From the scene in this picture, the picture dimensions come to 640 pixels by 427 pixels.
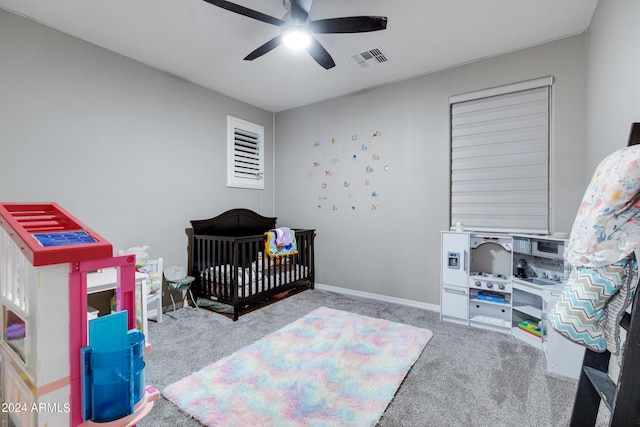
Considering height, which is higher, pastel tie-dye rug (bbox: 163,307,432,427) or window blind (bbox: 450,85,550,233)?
window blind (bbox: 450,85,550,233)

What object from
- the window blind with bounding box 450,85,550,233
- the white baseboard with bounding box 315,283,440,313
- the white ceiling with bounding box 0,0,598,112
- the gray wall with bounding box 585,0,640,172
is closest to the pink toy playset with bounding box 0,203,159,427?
the white ceiling with bounding box 0,0,598,112

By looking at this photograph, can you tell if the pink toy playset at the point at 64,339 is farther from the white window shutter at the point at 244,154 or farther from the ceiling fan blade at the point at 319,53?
the white window shutter at the point at 244,154

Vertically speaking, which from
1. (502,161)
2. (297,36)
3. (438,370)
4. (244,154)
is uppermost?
(297,36)

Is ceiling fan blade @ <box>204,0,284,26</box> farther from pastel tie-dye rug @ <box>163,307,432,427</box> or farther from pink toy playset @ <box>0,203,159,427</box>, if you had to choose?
pastel tie-dye rug @ <box>163,307,432,427</box>

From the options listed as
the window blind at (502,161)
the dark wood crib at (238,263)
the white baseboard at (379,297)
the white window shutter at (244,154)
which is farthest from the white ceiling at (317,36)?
the white baseboard at (379,297)

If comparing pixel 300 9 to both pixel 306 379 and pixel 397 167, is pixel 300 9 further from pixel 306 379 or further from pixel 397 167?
pixel 306 379

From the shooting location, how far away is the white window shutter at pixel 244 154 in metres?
3.70

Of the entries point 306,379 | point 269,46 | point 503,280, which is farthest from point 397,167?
point 306,379

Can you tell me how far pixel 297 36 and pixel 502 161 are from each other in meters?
2.18

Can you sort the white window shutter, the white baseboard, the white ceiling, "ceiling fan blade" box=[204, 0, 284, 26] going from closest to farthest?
"ceiling fan blade" box=[204, 0, 284, 26], the white ceiling, the white baseboard, the white window shutter

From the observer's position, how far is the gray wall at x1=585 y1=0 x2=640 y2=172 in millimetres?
1511

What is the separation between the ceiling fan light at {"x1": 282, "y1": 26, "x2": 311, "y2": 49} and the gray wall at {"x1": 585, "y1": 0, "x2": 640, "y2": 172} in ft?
5.91

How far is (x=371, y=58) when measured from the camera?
9.20 ft

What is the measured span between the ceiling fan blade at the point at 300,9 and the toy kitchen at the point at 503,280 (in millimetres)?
2227
